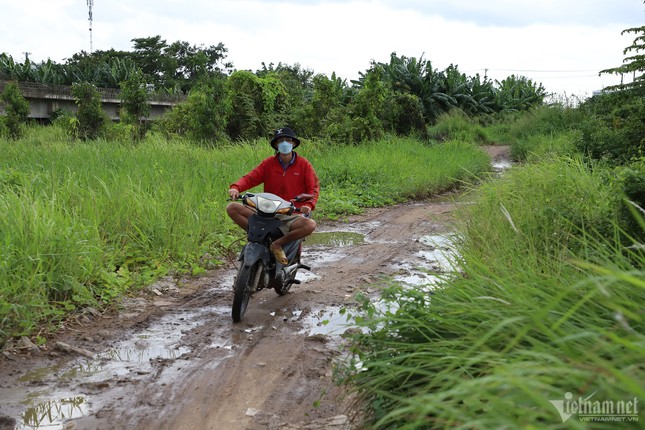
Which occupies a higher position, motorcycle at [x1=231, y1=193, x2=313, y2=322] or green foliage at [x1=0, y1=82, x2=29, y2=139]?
green foliage at [x1=0, y1=82, x2=29, y2=139]

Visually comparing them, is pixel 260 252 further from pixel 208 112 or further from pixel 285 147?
pixel 208 112

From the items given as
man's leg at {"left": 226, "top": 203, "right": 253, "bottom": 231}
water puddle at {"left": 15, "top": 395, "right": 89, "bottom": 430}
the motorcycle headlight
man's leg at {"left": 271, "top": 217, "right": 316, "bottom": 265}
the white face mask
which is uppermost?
the white face mask

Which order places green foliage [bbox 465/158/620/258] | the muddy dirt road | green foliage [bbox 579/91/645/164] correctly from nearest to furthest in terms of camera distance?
the muddy dirt road
green foliage [bbox 465/158/620/258]
green foliage [bbox 579/91/645/164]

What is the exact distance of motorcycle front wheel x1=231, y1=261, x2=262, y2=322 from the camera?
19.0 ft

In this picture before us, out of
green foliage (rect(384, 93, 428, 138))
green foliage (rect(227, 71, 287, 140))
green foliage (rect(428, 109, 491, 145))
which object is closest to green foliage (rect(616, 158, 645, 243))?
green foliage (rect(227, 71, 287, 140))

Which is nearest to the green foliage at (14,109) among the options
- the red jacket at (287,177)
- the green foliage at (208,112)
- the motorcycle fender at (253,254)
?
the green foliage at (208,112)

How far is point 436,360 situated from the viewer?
3.12m

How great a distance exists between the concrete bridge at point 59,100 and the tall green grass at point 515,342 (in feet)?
90.8

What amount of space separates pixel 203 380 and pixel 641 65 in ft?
36.2

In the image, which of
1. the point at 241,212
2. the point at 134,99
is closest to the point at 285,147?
the point at 241,212

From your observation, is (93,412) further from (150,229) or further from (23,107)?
(23,107)

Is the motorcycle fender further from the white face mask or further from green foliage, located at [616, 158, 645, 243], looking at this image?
green foliage, located at [616, 158, 645, 243]

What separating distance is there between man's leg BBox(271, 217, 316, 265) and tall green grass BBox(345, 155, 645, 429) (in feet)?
5.98

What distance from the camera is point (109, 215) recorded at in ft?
25.7
